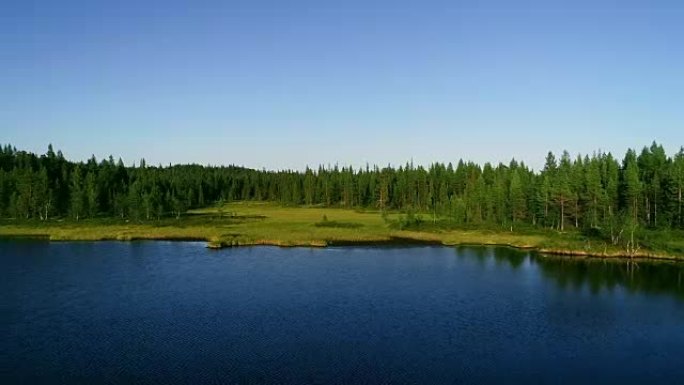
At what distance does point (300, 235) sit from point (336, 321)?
56.4 meters

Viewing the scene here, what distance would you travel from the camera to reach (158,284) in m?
65.3

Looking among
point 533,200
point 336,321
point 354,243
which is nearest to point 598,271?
point 354,243

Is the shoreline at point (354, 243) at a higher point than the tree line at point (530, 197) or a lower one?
lower

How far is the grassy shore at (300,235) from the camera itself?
9288 cm

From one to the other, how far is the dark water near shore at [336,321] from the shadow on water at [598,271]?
14.1 inches

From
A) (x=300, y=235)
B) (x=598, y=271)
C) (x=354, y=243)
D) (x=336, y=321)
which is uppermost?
(x=300, y=235)

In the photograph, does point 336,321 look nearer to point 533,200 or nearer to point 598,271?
point 598,271

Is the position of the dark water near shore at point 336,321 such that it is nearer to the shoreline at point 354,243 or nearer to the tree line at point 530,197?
the shoreline at point 354,243

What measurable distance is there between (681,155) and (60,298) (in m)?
123

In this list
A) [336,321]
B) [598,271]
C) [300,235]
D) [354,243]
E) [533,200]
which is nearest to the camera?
[336,321]

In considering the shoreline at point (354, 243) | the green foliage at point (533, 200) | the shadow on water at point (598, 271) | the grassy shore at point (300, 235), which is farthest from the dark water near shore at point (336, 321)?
the green foliage at point (533, 200)

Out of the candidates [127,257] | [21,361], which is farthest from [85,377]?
[127,257]

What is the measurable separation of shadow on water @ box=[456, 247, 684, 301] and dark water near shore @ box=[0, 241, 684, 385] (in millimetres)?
→ 359

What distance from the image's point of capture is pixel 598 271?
76250 millimetres
